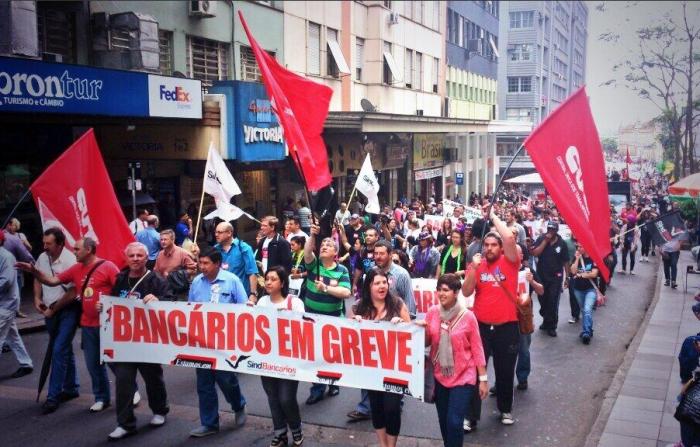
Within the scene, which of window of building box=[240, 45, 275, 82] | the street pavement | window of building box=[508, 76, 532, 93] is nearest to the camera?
the street pavement

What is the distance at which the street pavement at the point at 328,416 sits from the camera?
6.04 m

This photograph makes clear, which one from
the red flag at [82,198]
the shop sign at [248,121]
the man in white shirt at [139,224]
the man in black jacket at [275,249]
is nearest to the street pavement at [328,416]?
the man in black jacket at [275,249]

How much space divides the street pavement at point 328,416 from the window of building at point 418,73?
26507mm

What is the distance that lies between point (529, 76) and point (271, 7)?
4887 centimetres

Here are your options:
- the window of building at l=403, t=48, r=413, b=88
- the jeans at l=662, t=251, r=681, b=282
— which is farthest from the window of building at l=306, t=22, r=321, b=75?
the jeans at l=662, t=251, r=681, b=282

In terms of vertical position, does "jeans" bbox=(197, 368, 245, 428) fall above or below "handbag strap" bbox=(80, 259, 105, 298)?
below

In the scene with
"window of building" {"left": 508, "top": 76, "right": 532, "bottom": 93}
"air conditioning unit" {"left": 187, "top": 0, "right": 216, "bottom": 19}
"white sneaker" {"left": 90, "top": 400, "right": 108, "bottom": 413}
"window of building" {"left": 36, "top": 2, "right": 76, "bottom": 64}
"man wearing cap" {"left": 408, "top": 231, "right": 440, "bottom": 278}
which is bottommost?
"white sneaker" {"left": 90, "top": 400, "right": 108, "bottom": 413}

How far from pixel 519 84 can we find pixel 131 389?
64.8m

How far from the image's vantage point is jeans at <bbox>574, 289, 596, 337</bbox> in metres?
9.95

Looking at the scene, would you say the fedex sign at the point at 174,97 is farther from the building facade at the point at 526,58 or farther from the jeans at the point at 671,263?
the building facade at the point at 526,58

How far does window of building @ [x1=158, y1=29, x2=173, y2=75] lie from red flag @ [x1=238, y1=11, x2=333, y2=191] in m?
11.4

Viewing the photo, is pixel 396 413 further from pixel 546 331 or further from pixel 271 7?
pixel 271 7

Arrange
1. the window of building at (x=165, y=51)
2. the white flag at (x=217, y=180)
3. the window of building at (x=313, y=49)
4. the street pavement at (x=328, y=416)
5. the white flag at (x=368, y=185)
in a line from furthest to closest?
the window of building at (x=313, y=49)
the window of building at (x=165, y=51)
the white flag at (x=368, y=185)
the white flag at (x=217, y=180)
the street pavement at (x=328, y=416)

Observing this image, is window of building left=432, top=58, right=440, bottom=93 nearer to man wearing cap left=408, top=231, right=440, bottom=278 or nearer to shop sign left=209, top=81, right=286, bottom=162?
shop sign left=209, top=81, right=286, bottom=162
